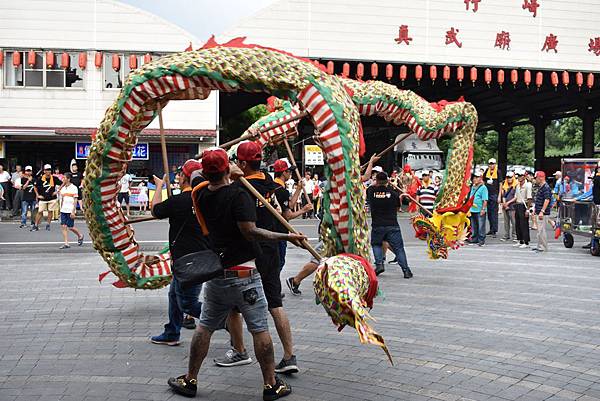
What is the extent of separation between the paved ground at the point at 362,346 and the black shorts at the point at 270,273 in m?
0.61

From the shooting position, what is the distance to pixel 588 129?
3466cm

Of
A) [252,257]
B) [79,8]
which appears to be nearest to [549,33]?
[79,8]

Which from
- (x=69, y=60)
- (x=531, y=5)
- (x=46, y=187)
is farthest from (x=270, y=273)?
(x=531, y=5)

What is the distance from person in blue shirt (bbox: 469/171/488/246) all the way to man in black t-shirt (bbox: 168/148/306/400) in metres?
10.9

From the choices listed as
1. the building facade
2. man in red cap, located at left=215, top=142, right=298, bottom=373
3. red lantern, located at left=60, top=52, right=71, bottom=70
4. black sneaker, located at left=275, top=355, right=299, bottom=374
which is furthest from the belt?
red lantern, located at left=60, top=52, right=71, bottom=70

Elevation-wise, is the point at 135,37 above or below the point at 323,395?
above

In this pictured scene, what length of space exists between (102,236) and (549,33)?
24216 millimetres

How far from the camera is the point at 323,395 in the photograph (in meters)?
5.16

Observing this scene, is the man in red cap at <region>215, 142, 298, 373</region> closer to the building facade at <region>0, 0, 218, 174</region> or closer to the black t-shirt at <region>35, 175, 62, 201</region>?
the black t-shirt at <region>35, 175, 62, 201</region>

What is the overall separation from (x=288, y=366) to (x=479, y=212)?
34.4 ft

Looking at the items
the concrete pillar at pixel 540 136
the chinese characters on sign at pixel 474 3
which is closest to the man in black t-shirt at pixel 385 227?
the chinese characters on sign at pixel 474 3

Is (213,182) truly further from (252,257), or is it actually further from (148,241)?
(148,241)

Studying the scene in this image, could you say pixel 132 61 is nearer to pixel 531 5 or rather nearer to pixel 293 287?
pixel 531 5

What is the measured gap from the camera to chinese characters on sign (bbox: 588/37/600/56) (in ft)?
89.4
